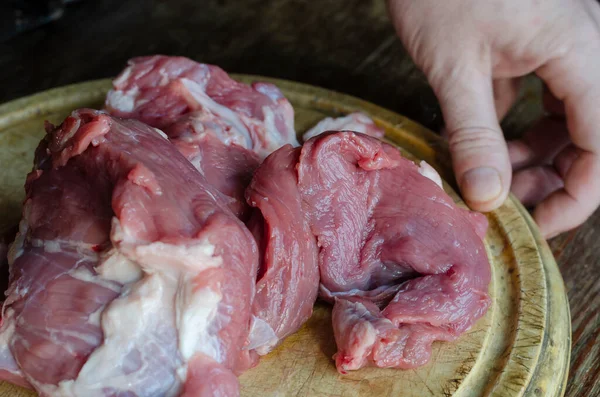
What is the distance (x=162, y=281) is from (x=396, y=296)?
0.98 meters

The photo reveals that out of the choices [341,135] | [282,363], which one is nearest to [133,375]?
[282,363]

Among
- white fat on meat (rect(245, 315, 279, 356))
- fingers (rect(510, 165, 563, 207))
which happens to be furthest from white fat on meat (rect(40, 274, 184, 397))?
fingers (rect(510, 165, 563, 207))

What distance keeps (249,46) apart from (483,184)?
2847 mm

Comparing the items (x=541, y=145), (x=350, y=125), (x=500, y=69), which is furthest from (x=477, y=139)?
(x=541, y=145)

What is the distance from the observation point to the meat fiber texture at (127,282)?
2045mm

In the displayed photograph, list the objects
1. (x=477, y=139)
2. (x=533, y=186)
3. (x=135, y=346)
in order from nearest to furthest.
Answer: (x=135, y=346) < (x=477, y=139) < (x=533, y=186)

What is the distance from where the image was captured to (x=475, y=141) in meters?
3.22

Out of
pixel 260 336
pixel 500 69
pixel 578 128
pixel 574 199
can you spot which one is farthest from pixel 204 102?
pixel 574 199

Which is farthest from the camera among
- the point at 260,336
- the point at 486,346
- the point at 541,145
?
the point at 541,145

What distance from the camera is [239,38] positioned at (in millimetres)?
5391

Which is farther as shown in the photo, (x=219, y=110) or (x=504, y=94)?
(x=504, y=94)

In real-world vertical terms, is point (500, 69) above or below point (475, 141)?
above

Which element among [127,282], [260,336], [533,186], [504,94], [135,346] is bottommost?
[533,186]

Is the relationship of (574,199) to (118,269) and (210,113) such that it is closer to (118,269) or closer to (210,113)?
(210,113)
